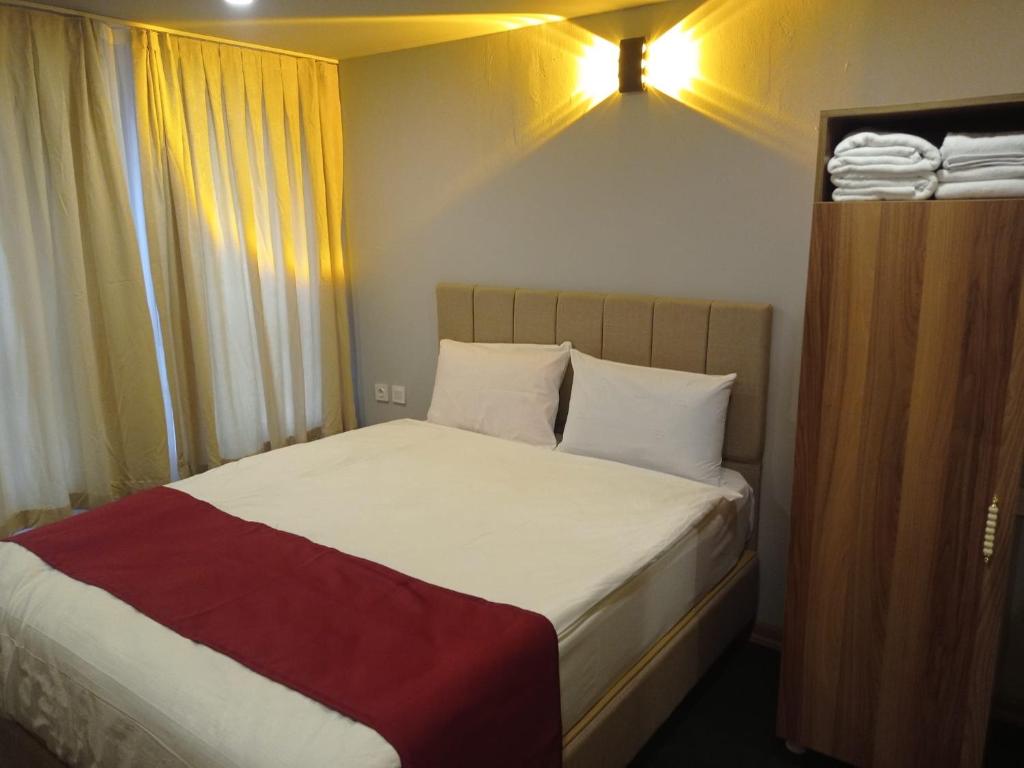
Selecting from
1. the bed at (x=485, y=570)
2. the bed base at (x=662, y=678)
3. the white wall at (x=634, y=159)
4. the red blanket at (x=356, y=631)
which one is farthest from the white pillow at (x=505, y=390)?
the red blanket at (x=356, y=631)

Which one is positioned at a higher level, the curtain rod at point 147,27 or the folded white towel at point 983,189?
the curtain rod at point 147,27

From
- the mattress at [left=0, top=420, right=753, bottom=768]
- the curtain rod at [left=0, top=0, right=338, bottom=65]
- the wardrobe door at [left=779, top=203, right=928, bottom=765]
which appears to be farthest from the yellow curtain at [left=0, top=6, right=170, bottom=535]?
the wardrobe door at [left=779, top=203, right=928, bottom=765]

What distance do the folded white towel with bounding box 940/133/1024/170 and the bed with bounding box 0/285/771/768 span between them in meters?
0.95

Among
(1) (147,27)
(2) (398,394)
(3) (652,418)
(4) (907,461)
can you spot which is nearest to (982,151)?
(4) (907,461)

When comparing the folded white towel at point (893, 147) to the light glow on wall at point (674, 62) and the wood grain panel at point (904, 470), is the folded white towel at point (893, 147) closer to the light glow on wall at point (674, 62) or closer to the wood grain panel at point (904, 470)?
the wood grain panel at point (904, 470)

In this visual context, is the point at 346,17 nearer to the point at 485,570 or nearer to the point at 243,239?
the point at 243,239

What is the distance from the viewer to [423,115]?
3.50 meters

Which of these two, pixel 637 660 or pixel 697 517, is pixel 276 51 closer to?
pixel 697 517

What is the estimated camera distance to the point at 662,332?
9.37 feet

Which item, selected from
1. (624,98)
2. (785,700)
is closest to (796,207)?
(624,98)

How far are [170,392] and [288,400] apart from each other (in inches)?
24.8

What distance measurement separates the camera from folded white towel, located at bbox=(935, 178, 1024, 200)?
1660mm

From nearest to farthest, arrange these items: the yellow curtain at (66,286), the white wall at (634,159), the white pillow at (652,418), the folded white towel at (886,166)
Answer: the folded white towel at (886,166)
the white wall at (634,159)
the white pillow at (652,418)
the yellow curtain at (66,286)

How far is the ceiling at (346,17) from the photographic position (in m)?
2.68
